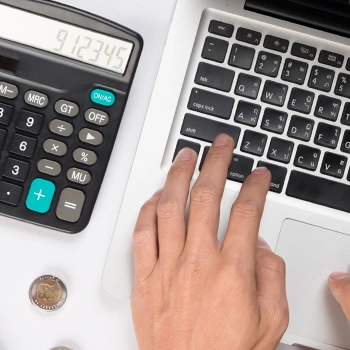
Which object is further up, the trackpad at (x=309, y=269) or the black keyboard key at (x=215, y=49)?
the black keyboard key at (x=215, y=49)

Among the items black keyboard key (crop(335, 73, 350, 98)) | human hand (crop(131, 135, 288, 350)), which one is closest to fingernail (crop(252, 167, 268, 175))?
human hand (crop(131, 135, 288, 350))

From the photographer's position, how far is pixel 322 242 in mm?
596

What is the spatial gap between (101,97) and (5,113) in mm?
93

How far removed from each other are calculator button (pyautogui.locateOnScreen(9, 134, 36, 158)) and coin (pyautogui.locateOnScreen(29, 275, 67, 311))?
0.13 meters

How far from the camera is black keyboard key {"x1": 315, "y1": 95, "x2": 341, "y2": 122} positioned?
585 mm

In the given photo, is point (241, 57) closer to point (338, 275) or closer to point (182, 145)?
point (182, 145)

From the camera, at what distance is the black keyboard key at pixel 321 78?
1.93 ft

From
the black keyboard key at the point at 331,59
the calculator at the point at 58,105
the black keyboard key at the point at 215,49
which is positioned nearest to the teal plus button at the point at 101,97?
the calculator at the point at 58,105

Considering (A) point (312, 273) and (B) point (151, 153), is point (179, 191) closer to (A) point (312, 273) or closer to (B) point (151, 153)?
(B) point (151, 153)

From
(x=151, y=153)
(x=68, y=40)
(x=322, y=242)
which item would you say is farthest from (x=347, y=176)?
(x=68, y=40)

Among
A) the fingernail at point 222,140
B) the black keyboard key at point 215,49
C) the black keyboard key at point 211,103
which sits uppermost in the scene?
the black keyboard key at point 215,49

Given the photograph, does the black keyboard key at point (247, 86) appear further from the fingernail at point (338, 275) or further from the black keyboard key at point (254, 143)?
the fingernail at point (338, 275)

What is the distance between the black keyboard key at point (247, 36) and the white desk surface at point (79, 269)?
110mm

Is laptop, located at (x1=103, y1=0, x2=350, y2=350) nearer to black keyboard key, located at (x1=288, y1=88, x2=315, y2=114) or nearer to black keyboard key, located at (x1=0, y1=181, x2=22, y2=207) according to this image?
black keyboard key, located at (x1=288, y1=88, x2=315, y2=114)
